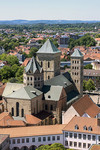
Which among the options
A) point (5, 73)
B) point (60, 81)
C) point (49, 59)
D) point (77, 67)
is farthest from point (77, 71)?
point (5, 73)

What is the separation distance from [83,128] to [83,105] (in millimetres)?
13329

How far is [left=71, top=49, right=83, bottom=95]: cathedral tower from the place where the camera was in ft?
312

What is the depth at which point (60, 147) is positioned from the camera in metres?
60.3

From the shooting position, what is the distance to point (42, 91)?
270ft

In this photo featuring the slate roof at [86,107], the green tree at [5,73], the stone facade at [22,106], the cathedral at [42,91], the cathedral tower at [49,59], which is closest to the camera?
the stone facade at [22,106]

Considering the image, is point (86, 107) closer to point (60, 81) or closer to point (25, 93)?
point (60, 81)

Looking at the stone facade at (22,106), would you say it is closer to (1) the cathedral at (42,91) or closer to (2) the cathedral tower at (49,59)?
(1) the cathedral at (42,91)

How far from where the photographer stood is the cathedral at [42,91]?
252ft

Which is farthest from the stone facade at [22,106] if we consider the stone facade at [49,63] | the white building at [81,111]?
the stone facade at [49,63]

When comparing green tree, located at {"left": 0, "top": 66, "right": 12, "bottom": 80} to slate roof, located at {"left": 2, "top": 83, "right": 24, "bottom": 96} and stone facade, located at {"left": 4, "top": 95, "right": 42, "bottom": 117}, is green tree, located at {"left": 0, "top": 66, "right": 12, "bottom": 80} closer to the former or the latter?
slate roof, located at {"left": 2, "top": 83, "right": 24, "bottom": 96}

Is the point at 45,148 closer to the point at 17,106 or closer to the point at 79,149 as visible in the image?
the point at 79,149

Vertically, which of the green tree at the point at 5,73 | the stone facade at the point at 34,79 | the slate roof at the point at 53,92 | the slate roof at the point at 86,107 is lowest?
the green tree at the point at 5,73

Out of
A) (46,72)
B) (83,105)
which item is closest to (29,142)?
(83,105)

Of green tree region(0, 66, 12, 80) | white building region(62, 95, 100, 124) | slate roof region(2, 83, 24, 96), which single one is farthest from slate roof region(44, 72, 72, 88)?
green tree region(0, 66, 12, 80)
